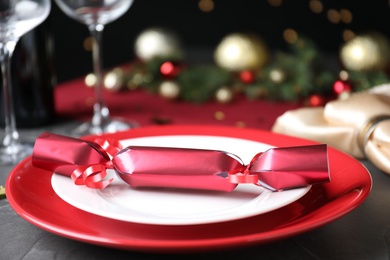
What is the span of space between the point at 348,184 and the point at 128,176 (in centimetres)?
21

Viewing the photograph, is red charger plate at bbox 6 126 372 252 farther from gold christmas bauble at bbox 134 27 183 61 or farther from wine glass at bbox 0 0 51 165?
gold christmas bauble at bbox 134 27 183 61

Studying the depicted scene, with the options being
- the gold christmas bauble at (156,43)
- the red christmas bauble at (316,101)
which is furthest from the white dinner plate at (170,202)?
the gold christmas bauble at (156,43)

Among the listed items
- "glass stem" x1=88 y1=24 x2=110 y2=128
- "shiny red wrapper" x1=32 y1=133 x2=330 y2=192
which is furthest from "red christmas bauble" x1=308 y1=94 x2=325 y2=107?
"shiny red wrapper" x1=32 y1=133 x2=330 y2=192

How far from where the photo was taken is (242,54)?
1453 millimetres

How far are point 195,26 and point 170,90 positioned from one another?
2.52 ft

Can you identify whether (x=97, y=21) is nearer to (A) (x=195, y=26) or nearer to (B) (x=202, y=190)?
(B) (x=202, y=190)

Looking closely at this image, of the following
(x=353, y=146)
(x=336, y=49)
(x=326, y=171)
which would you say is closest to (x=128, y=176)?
(x=326, y=171)

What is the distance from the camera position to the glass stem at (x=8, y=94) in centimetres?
90

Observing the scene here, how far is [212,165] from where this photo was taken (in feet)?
1.92

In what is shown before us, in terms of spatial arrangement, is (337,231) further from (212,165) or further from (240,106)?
(240,106)

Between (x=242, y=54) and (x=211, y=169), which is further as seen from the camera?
(x=242, y=54)

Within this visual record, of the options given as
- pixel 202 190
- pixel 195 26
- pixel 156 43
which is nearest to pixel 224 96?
pixel 156 43

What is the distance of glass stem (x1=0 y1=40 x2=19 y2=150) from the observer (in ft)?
2.96

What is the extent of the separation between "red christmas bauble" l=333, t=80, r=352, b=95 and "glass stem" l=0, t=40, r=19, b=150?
1.99 ft
